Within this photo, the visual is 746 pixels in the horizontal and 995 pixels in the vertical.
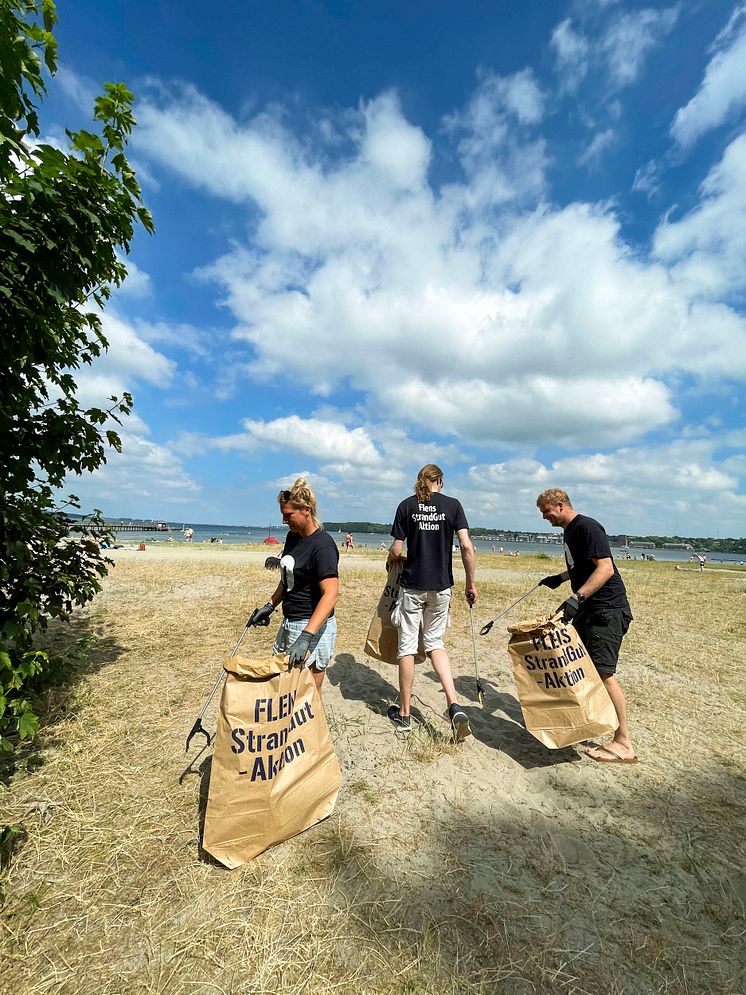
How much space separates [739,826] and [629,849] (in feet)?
3.28

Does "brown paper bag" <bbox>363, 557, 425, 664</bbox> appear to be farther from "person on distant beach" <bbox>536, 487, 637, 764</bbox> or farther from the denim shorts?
"person on distant beach" <bbox>536, 487, 637, 764</bbox>

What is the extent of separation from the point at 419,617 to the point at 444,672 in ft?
1.81

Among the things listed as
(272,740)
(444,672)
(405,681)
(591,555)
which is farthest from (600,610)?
(272,740)

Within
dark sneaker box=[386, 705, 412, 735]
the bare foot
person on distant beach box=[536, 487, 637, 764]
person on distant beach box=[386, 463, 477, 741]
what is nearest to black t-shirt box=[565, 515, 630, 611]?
person on distant beach box=[536, 487, 637, 764]

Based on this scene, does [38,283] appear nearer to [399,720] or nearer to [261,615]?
[261,615]

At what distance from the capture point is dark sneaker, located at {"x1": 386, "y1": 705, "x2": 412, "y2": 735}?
4.13 m

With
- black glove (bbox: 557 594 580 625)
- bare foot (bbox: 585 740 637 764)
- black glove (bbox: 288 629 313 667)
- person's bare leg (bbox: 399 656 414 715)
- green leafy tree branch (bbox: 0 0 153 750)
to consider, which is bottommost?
bare foot (bbox: 585 740 637 764)

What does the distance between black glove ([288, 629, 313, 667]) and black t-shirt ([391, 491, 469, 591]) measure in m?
1.35

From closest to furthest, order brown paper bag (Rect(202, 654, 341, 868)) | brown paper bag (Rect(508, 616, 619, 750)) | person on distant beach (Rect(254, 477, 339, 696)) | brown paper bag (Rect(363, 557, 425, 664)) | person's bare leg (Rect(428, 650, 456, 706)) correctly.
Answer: brown paper bag (Rect(202, 654, 341, 868)), person on distant beach (Rect(254, 477, 339, 696)), brown paper bag (Rect(508, 616, 619, 750)), person's bare leg (Rect(428, 650, 456, 706)), brown paper bag (Rect(363, 557, 425, 664))

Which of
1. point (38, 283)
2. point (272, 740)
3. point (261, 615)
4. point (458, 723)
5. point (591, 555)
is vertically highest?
point (38, 283)

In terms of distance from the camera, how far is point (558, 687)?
12.4 ft

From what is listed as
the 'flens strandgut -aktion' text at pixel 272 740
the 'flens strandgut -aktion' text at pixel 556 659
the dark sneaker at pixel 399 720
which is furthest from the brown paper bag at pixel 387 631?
the 'flens strandgut -aktion' text at pixel 272 740

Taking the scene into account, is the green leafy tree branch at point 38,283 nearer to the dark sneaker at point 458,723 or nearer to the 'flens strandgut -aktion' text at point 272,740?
the 'flens strandgut -aktion' text at point 272,740

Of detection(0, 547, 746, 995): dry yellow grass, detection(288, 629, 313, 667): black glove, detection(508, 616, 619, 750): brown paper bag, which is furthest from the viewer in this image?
detection(508, 616, 619, 750): brown paper bag
